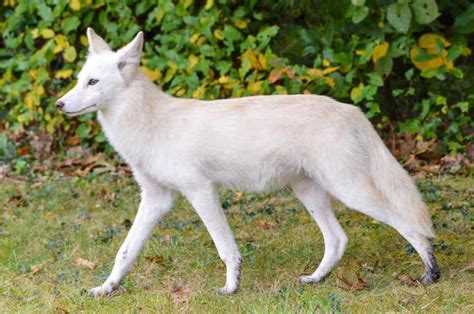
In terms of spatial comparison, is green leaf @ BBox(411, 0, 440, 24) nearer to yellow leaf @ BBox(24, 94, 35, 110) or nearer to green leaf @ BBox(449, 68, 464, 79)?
green leaf @ BBox(449, 68, 464, 79)

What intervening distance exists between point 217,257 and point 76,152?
373 cm

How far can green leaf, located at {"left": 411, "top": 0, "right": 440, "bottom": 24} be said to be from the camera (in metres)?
7.38

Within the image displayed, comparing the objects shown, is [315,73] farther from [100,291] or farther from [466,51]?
[100,291]

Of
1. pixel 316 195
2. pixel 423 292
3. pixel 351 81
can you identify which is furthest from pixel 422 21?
pixel 423 292

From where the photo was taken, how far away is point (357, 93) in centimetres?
822

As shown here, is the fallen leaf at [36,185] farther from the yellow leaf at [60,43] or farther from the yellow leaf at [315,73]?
the yellow leaf at [315,73]

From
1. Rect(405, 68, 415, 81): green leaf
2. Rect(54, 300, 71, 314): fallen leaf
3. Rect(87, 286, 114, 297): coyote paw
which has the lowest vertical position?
Rect(405, 68, 415, 81): green leaf

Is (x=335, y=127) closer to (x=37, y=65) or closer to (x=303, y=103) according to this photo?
(x=303, y=103)

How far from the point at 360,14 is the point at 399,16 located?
0.39 m

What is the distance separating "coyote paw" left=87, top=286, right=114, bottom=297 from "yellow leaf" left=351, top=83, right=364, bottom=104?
12.2ft

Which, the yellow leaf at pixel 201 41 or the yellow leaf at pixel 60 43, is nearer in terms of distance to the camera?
the yellow leaf at pixel 201 41

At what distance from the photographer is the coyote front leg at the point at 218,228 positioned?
16.6 ft

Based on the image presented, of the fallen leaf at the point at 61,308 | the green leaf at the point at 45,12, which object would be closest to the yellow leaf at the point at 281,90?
the green leaf at the point at 45,12

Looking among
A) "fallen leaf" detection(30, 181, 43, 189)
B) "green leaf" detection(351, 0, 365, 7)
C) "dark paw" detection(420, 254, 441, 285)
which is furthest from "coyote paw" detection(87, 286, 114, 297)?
"green leaf" detection(351, 0, 365, 7)
